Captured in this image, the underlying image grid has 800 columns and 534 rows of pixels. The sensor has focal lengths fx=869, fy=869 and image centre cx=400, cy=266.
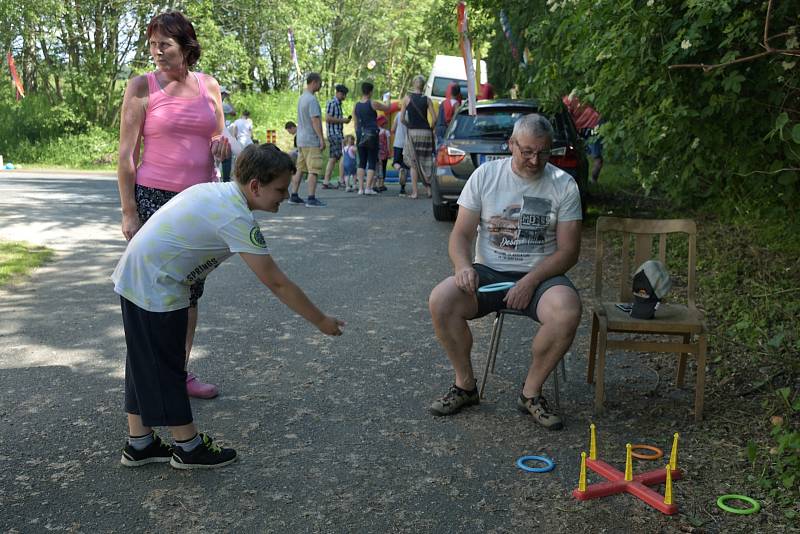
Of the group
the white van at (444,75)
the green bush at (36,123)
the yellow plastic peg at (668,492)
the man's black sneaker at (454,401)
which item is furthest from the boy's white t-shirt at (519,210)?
the green bush at (36,123)

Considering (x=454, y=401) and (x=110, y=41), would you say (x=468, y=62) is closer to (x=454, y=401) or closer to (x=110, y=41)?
(x=454, y=401)

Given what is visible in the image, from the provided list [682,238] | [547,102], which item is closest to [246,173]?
[547,102]

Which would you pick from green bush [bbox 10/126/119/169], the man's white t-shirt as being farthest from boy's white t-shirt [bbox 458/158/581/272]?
green bush [bbox 10/126/119/169]

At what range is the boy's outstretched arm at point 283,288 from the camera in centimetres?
357

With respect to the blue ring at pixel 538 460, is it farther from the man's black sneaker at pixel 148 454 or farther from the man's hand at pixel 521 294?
the man's black sneaker at pixel 148 454

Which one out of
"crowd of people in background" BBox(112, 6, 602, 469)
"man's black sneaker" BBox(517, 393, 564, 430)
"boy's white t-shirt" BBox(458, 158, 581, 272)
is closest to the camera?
"crowd of people in background" BBox(112, 6, 602, 469)

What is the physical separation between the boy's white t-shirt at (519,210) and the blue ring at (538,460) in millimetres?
1189

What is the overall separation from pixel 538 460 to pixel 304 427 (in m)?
1.20

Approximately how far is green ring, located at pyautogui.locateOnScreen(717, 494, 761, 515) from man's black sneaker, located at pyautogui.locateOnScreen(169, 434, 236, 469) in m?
2.15

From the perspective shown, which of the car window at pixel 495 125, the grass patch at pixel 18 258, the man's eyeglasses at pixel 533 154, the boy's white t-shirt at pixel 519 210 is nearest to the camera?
the man's eyeglasses at pixel 533 154

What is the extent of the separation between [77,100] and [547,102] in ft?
72.8

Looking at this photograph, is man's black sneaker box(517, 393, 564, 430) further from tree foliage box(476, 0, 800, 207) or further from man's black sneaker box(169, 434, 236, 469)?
tree foliage box(476, 0, 800, 207)

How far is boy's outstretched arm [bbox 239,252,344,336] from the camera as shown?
357 centimetres

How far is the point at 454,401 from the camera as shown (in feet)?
15.3
